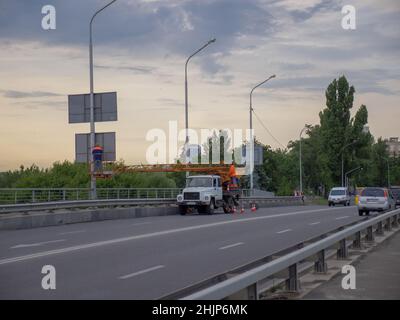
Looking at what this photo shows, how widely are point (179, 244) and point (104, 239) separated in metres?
2.83

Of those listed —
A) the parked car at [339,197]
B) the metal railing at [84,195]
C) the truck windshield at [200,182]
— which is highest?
the truck windshield at [200,182]

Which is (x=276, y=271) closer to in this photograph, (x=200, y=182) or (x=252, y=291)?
(x=252, y=291)

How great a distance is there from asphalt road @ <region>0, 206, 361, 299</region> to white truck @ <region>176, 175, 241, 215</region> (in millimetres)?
14545

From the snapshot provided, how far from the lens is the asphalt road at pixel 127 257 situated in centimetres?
1109

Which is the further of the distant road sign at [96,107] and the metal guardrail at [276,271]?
the distant road sign at [96,107]

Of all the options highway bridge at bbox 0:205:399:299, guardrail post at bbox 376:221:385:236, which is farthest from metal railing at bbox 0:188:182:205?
guardrail post at bbox 376:221:385:236

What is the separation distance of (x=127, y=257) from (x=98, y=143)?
952 inches

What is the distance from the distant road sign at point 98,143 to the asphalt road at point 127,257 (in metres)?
14.1

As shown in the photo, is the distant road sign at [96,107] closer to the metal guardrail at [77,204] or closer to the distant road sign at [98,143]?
the distant road sign at [98,143]

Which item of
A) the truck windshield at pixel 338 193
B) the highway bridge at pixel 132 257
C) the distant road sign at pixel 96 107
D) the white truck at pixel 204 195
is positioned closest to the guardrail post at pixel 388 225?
the highway bridge at pixel 132 257

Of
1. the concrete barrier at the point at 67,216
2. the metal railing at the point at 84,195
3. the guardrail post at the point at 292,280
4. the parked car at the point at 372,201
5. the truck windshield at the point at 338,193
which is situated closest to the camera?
the guardrail post at the point at 292,280

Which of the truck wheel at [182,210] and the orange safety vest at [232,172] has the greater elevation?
the orange safety vest at [232,172]

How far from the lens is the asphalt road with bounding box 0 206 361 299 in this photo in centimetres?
1109
